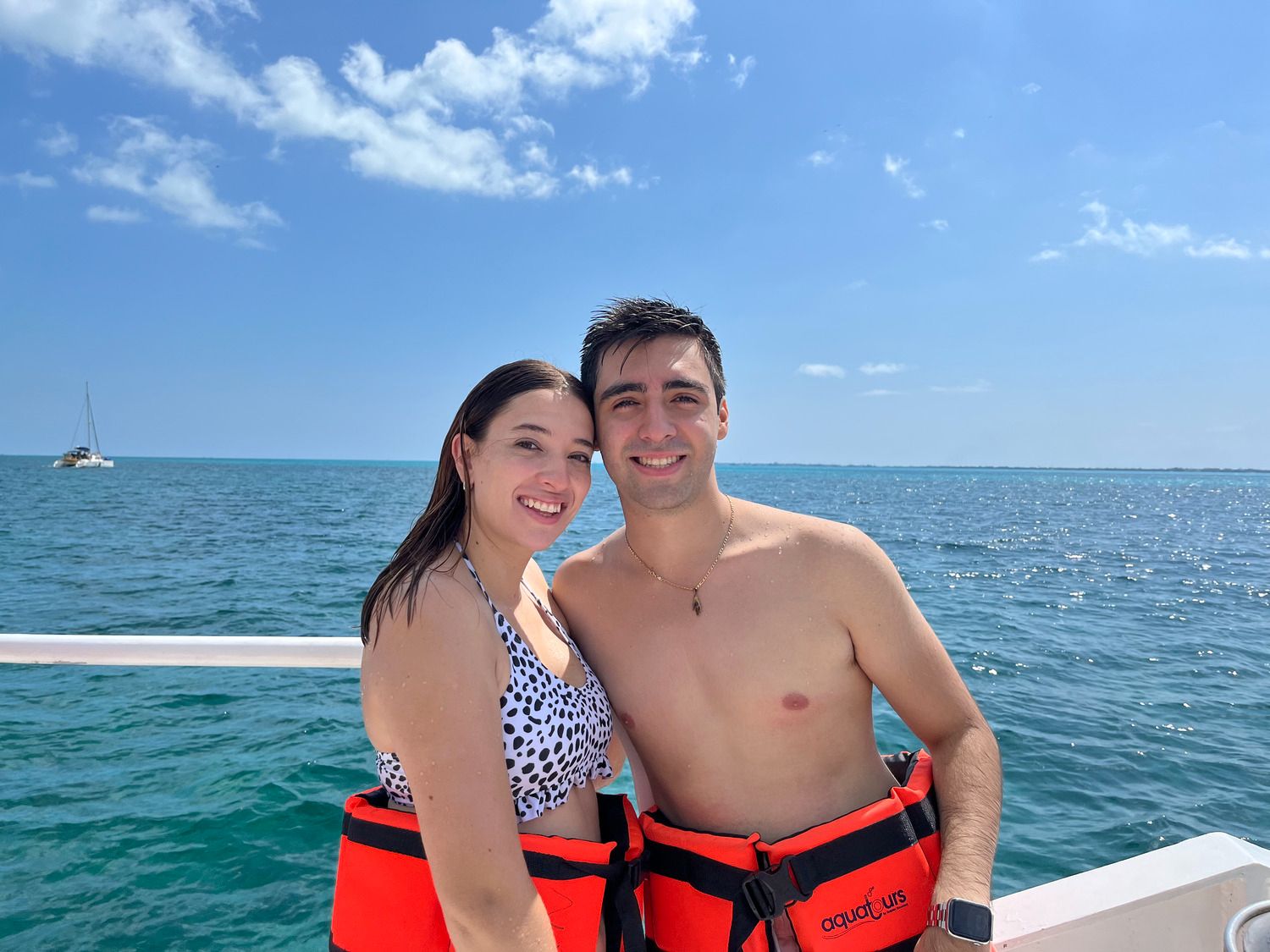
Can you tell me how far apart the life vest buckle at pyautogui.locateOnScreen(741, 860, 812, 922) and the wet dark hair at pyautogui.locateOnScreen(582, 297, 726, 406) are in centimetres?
147

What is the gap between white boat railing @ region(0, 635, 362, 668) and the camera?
244cm

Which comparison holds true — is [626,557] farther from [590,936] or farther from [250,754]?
[250,754]

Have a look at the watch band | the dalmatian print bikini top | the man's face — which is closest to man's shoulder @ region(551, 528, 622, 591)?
the man's face

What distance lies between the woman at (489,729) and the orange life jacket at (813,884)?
21 centimetres

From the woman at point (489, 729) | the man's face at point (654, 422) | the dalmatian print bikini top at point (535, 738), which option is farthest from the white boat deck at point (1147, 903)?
the man's face at point (654, 422)

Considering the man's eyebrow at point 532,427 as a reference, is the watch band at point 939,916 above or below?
below

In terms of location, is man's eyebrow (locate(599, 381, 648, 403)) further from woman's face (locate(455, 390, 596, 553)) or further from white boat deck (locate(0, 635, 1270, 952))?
white boat deck (locate(0, 635, 1270, 952))

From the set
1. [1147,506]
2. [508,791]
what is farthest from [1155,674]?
[1147,506]

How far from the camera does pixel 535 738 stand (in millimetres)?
1858

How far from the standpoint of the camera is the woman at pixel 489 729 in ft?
5.29

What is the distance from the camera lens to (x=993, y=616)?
1260 cm

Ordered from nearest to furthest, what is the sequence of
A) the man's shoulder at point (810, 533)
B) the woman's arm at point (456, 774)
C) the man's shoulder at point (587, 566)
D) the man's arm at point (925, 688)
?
1. the woman's arm at point (456, 774)
2. the man's arm at point (925, 688)
3. the man's shoulder at point (810, 533)
4. the man's shoulder at point (587, 566)

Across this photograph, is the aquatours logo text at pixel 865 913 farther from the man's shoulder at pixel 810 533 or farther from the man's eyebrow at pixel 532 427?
the man's eyebrow at pixel 532 427

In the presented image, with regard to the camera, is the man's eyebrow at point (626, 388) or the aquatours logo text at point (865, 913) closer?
the aquatours logo text at point (865, 913)
